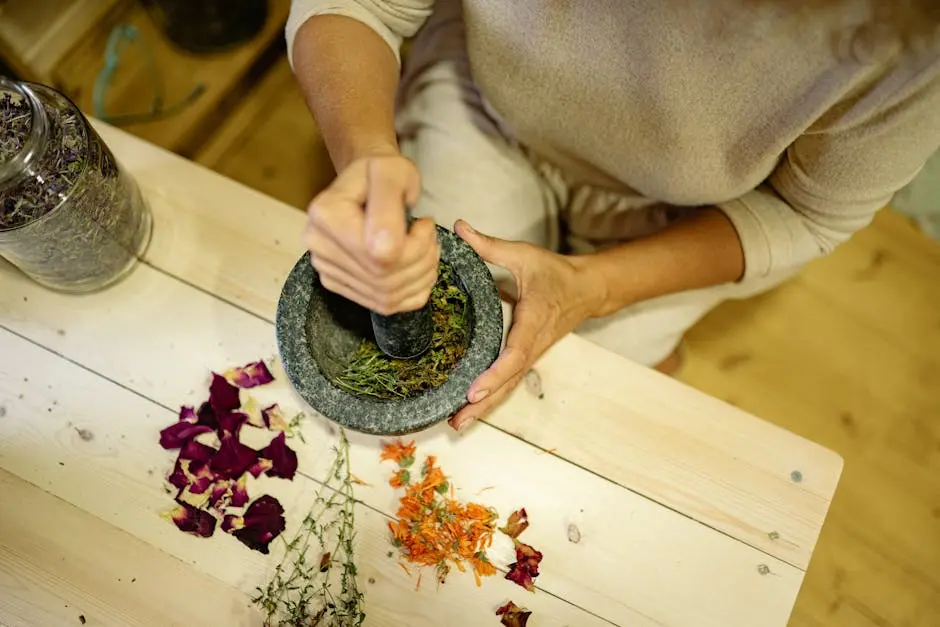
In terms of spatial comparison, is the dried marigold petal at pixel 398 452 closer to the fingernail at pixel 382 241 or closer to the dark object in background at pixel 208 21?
the fingernail at pixel 382 241

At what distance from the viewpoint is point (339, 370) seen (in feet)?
2.72

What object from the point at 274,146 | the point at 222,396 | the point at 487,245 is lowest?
the point at 274,146

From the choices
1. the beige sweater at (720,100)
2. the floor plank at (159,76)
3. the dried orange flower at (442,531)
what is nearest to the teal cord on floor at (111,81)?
the floor plank at (159,76)

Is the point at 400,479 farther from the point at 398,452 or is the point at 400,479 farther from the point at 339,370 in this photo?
the point at 339,370

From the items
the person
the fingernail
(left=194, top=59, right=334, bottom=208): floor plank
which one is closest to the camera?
the fingernail

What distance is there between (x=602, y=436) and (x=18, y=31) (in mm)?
1305

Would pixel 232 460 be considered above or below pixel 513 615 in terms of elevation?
above

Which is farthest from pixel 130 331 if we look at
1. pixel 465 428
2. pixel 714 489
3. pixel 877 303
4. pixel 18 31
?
pixel 877 303

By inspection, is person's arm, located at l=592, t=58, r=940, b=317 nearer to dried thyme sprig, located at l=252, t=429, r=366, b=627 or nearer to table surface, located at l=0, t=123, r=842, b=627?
table surface, located at l=0, t=123, r=842, b=627

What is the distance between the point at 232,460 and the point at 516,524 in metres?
Answer: 0.34

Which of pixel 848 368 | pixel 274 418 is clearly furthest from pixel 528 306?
pixel 848 368

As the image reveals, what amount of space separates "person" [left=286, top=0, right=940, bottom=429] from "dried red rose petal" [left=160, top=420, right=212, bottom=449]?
0.32 metres

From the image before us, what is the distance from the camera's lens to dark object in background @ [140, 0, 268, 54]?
61.5 inches

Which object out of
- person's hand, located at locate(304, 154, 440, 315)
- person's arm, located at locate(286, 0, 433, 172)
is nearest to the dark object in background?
person's arm, located at locate(286, 0, 433, 172)
